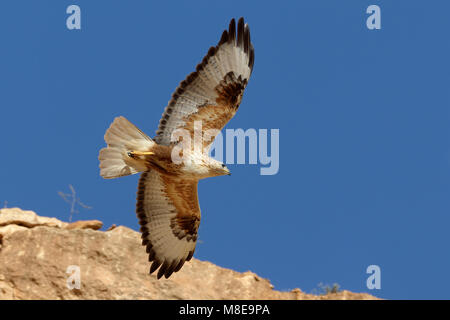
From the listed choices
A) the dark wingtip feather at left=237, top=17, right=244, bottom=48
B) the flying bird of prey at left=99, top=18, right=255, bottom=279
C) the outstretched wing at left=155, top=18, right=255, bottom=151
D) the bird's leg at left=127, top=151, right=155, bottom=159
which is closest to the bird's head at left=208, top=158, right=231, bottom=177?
the flying bird of prey at left=99, top=18, right=255, bottom=279

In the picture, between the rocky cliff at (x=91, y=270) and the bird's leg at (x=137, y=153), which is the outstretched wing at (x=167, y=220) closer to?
the bird's leg at (x=137, y=153)

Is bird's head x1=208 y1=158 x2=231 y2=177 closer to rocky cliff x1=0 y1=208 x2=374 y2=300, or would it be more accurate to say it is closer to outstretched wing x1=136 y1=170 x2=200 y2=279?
outstretched wing x1=136 y1=170 x2=200 y2=279

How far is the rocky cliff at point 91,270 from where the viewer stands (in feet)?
39.4

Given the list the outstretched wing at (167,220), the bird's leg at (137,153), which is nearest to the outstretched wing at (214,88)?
the bird's leg at (137,153)

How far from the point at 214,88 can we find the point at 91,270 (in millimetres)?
5404

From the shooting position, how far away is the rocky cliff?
39.4 feet

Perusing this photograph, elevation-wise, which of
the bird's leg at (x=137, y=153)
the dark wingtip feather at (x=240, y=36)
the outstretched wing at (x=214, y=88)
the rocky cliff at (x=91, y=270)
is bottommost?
the rocky cliff at (x=91, y=270)

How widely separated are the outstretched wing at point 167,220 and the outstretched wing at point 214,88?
3.14ft

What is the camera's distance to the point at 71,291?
12023mm

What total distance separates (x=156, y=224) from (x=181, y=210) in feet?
1.36

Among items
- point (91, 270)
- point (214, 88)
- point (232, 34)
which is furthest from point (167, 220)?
point (91, 270)

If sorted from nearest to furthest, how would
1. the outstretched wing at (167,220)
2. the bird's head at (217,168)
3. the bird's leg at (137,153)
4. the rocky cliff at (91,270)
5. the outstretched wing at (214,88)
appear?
the bird's head at (217,168) → the bird's leg at (137,153) → the outstretched wing at (214,88) → the outstretched wing at (167,220) → the rocky cliff at (91,270)
